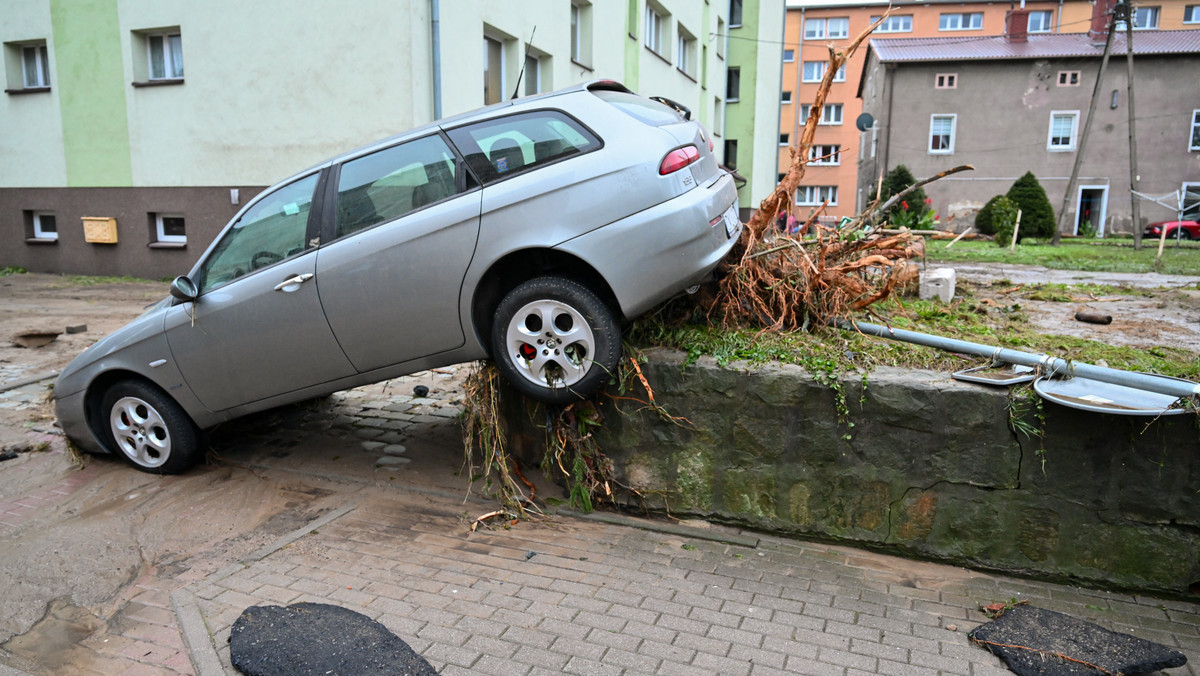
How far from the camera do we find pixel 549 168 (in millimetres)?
4535

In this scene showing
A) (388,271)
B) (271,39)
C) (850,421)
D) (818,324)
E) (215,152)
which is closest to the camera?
(850,421)

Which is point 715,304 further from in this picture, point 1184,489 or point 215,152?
point 215,152

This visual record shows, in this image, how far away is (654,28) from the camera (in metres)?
23.1

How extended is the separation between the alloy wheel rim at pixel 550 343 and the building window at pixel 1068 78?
4129 cm

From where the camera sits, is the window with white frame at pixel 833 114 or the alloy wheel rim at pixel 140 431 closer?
the alloy wheel rim at pixel 140 431

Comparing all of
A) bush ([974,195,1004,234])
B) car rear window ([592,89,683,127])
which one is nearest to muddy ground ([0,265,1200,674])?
car rear window ([592,89,683,127])

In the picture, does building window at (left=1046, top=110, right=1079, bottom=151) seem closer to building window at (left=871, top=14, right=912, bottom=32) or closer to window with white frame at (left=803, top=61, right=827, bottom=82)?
window with white frame at (left=803, top=61, right=827, bottom=82)

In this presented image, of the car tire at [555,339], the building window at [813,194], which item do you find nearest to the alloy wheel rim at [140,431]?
the car tire at [555,339]

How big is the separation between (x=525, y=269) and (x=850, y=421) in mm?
2073

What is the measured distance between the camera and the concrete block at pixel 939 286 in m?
6.88

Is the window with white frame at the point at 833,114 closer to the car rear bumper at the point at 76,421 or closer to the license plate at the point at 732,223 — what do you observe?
the license plate at the point at 732,223

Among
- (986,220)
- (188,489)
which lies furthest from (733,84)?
(188,489)

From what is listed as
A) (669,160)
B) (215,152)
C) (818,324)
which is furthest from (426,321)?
(215,152)

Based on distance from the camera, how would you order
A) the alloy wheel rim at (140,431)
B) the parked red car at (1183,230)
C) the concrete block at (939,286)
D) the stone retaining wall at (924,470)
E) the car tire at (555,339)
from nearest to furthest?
1. the stone retaining wall at (924,470)
2. the car tire at (555,339)
3. the alloy wheel rim at (140,431)
4. the concrete block at (939,286)
5. the parked red car at (1183,230)
